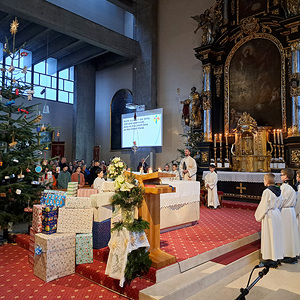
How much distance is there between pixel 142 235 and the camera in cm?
356

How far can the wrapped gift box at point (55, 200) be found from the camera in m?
4.49

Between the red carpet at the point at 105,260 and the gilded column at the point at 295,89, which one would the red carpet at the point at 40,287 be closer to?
the red carpet at the point at 105,260

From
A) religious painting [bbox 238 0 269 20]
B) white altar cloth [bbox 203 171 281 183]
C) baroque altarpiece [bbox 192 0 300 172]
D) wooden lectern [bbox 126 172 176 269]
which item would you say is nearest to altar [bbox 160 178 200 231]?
wooden lectern [bbox 126 172 176 269]

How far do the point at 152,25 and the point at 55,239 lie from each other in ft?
42.5

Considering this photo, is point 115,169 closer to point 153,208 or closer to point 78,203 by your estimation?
point 153,208

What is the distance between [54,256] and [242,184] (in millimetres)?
7012

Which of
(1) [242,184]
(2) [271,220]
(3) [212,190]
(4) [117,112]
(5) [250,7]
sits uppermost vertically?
(5) [250,7]

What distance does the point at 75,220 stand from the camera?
4262 millimetres

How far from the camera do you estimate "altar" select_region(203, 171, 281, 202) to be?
9.02 metres

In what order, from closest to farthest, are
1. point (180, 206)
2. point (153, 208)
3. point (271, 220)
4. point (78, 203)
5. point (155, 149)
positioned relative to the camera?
1. point (153, 208)
2. point (78, 203)
3. point (271, 220)
4. point (180, 206)
5. point (155, 149)

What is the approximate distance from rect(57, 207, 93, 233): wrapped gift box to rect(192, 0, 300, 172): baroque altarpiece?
7147 millimetres

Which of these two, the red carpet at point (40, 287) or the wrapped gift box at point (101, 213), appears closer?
the red carpet at point (40, 287)

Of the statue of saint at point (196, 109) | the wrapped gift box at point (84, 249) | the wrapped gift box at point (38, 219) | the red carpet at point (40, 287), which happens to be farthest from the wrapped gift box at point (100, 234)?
the statue of saint at point (196, 109)

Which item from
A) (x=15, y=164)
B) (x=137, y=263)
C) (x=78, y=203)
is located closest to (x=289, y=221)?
(x=137, y=263)
